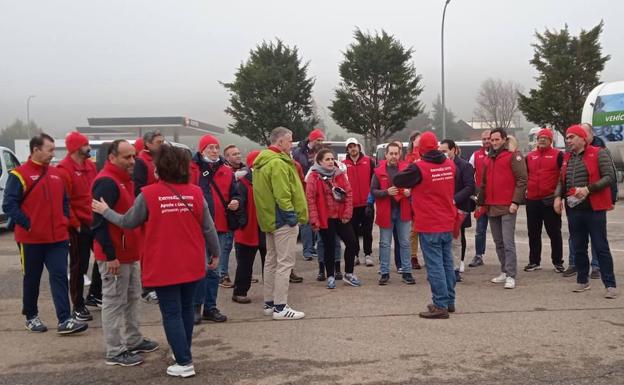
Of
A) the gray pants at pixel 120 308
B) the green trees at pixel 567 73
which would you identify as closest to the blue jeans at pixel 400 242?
the gray pants at pixel 120 308

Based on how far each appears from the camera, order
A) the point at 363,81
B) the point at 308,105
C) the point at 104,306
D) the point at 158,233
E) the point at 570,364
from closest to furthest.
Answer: the point at 158,233, the point at 570,364, the point at 104,306, the point at 363,81, the point at 308,105

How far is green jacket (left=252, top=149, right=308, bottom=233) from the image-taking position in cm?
536

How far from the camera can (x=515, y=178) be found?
21.9ft

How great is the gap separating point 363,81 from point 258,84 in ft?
22.1

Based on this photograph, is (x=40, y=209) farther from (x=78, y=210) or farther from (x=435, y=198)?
(x=435, y=198)

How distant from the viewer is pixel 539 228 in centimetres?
767

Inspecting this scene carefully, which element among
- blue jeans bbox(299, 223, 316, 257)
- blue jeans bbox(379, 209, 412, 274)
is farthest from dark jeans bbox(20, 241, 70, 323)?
blue jeans bbox(299, 223, 316, 257)

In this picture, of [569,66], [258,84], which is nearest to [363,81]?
[258,84]

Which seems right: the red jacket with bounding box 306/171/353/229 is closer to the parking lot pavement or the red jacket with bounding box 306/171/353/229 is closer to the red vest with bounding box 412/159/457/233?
the parking lot pavement

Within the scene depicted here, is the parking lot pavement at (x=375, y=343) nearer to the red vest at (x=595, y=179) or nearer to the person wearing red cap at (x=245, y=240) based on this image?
the person wearing red cap at (x=245, y=240)

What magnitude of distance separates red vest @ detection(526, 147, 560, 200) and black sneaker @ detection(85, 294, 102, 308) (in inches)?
222

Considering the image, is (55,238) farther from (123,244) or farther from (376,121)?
(376,121)

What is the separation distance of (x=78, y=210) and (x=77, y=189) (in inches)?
8.6

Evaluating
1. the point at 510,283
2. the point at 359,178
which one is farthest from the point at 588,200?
the point at 359,178
